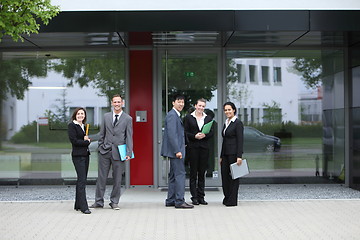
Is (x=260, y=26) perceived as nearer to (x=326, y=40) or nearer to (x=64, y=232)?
(x=326, y=40)

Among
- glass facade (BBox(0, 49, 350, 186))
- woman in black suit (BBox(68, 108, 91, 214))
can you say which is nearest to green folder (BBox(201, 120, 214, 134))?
woman in black suit (BBox(68, 108, 91, 214))

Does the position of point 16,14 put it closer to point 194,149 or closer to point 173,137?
point 173,137

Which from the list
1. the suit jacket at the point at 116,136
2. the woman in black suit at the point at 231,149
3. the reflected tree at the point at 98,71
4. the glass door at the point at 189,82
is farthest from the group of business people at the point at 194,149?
the reflected tree at the point at 98,71

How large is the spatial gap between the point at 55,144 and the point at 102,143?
10.5ft

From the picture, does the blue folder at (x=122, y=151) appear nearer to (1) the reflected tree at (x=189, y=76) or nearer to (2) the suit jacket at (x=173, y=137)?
(2) the suit jacket at (x=173, y=137)

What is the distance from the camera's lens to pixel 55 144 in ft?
41.1

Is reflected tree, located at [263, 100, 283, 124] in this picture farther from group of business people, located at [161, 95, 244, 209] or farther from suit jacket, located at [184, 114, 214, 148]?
suit jacket, located at [184, 114, 214, 148]

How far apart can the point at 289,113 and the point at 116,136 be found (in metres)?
4.59

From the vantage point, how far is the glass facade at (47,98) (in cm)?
1248

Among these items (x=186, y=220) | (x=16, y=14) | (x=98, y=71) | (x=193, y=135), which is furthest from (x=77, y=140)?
(x=98, y=71)

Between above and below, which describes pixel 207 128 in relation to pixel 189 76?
below

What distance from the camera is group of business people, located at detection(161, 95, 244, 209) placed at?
9609 mm

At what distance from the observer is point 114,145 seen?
375 inches

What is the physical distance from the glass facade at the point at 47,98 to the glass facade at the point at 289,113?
2797mm
